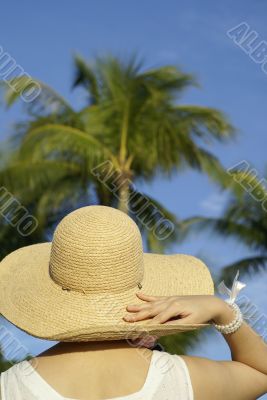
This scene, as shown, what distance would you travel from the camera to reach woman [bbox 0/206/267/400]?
199cm

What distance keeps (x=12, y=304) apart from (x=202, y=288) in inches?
21.5

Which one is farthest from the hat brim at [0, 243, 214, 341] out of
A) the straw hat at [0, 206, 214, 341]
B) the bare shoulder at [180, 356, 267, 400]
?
the bare shoulder at [180, 356, 267, 400]

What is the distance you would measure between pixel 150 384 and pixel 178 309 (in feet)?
0.69

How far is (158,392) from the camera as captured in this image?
1.98 metres

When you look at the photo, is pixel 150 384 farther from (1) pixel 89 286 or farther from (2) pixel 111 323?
(1) pixel 89 286

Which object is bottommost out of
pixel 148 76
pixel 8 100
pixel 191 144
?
pixel 191 144

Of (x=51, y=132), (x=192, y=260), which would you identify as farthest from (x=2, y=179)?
(x=192, y=260)

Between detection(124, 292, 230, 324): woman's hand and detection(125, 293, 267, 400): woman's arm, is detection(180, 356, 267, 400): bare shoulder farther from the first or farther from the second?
detection(124, 292, 230, 324): woman's hand

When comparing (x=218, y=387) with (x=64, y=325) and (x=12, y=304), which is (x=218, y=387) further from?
(x=12, y=304)

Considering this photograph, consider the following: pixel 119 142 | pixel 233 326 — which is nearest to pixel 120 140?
pixel 119 142

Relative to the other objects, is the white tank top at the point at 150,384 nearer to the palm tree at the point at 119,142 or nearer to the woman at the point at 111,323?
the woman at the point at 111,323

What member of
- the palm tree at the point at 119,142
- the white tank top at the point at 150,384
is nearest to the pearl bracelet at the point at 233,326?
the white tank top at the point at 150,384

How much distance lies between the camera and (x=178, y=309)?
2.09 m

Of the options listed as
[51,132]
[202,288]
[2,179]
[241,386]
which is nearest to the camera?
[241,386]
